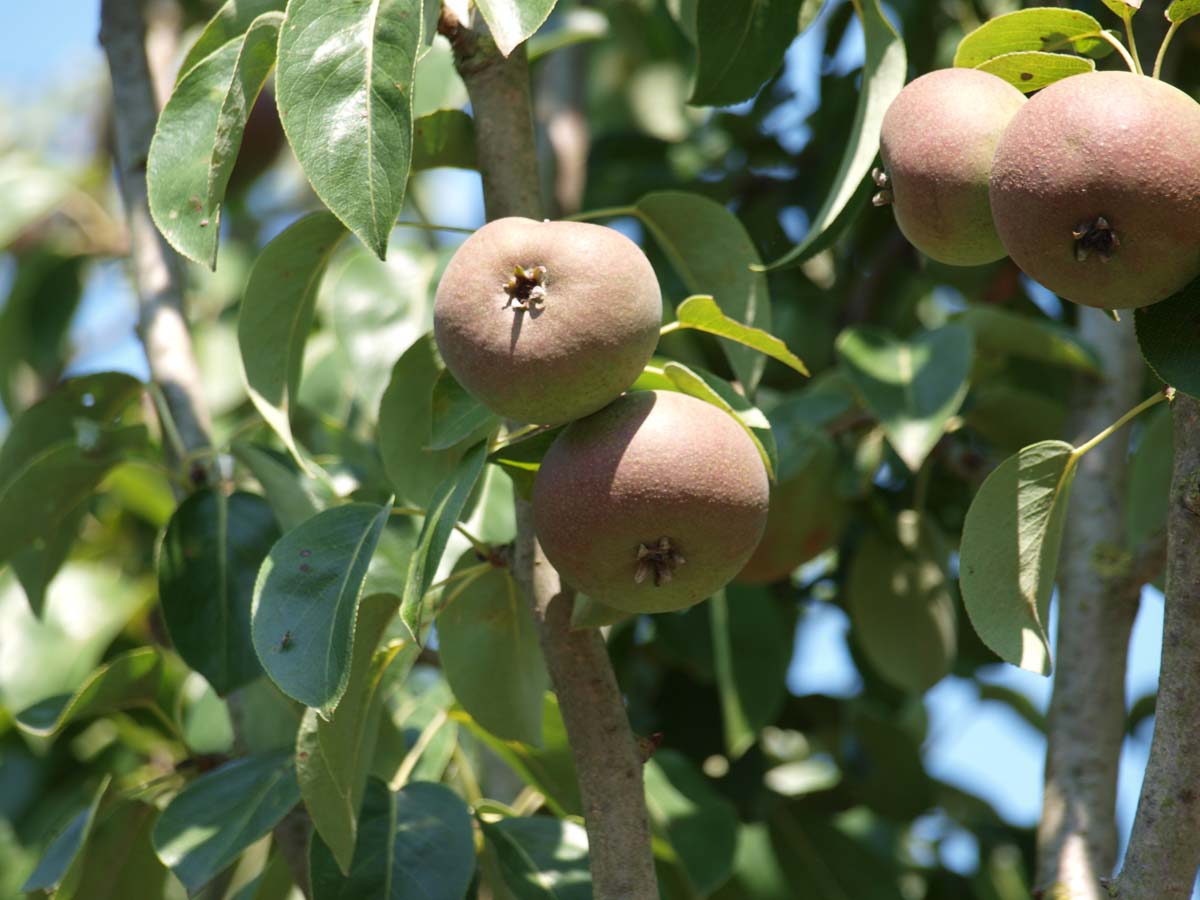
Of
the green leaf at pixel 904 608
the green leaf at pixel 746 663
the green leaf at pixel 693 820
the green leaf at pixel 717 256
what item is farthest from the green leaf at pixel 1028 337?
the green leaf at pixel 693 820

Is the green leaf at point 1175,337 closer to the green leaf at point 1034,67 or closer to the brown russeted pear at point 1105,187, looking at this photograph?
the brown russeted pear at point 1105,187

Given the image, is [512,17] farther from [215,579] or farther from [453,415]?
[215,579]

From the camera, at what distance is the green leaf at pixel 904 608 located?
84.4 inches

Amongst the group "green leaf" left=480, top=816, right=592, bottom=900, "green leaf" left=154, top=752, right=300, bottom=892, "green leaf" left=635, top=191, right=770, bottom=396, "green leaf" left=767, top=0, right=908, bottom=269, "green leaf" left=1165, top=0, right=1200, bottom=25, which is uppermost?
"green leaf" left=1165, top=0, right=1200, bottom=25

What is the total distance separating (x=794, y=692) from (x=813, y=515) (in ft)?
2.03

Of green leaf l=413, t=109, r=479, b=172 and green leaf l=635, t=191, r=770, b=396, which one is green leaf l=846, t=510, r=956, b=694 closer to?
green leaf l=635, t=191, r=770, b=396

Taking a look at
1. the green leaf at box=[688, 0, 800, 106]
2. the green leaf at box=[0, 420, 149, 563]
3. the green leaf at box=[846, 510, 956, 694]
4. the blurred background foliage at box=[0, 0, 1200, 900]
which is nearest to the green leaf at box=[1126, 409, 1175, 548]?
the blurred background foliage at box=[0, 0, 1200, 900]

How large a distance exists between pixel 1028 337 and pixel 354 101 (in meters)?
1.22

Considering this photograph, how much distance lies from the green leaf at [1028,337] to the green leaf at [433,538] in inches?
42.5

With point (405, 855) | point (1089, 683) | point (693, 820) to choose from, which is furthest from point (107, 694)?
point (1089, 683)

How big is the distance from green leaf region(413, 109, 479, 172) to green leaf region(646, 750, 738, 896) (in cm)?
93

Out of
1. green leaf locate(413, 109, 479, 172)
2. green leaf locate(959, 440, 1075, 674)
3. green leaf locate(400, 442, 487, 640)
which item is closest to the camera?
green leaf locate(400, 442, 487, 640)

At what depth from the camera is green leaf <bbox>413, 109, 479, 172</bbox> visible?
1428 mm

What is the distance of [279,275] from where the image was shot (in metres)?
1.46
